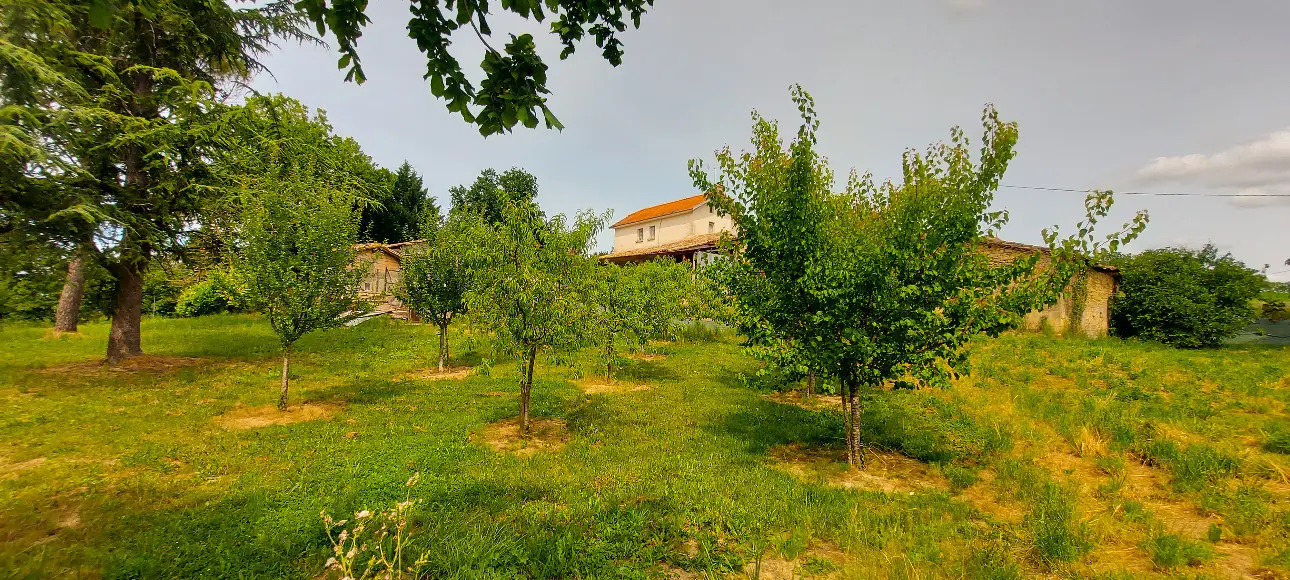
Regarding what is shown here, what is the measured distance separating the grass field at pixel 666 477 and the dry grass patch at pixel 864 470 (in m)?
0.06

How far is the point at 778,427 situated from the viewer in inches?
364

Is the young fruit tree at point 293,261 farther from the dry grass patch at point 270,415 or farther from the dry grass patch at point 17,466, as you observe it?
the dry grass patch at point 17,466

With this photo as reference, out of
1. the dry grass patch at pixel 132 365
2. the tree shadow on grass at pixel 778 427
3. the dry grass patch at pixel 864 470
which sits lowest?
the dry grass patch at pixel 864 470

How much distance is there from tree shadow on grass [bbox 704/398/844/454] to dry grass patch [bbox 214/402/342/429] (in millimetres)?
8295

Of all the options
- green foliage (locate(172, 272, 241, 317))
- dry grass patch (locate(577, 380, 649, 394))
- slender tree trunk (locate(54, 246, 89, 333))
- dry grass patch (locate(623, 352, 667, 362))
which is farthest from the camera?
green foliage (locate(172, 272, 241, 317))

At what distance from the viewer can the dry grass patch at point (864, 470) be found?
6539mm

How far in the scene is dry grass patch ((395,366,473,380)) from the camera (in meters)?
14.0

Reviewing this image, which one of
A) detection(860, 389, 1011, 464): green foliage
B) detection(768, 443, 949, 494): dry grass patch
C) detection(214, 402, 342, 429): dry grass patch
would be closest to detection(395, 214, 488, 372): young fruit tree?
detection(214, 402, 342, 429): dry grass patch

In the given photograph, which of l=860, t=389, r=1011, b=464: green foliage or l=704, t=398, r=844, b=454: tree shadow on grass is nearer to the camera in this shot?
l=860, t=389, r=1011, b=464: green foliage

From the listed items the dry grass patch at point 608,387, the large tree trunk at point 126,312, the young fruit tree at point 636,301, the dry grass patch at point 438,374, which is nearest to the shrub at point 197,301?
the large tree trunk at point 126,312

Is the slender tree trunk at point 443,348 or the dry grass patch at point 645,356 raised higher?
the slender tree trunk at point 443,348

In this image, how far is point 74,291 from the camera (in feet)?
59.9

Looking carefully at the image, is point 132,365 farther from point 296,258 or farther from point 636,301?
point 636,301

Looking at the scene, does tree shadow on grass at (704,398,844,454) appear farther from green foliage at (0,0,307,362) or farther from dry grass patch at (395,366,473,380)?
green foliage at (0,0,307,362)
